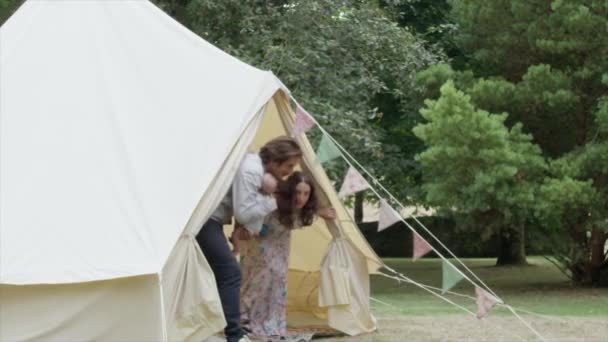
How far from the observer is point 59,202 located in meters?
6.61

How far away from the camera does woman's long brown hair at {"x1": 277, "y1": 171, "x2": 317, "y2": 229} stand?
8.06 meters

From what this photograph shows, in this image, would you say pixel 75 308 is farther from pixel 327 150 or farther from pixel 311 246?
pixel 311 246

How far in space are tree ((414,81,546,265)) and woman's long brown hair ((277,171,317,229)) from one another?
12.3 ft

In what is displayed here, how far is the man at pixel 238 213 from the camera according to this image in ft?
23.3

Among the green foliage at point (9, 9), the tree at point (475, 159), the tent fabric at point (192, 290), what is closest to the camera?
the tent fabric at point (192, 290)

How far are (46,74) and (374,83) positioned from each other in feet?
23.2

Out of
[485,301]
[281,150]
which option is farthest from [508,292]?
[281,150]

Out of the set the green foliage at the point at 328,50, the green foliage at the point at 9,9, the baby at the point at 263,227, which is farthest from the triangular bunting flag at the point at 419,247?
the green foliage at the point at 9,9

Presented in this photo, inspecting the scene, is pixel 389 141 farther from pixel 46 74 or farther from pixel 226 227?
pixel 46 74

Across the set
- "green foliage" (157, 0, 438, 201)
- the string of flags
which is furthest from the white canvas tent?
"green foliage" (157, 0, 438, 201)

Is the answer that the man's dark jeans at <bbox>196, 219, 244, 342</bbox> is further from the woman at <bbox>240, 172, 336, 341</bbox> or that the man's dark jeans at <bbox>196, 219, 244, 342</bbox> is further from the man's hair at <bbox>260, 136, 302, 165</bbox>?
the woman at <bbox>240, 172, 336, 341</bbox>

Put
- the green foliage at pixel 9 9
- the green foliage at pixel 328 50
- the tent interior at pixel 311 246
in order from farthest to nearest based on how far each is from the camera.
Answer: the green foliage at pixel 9 9 → the green foliage at pixel 328 50 → the tent interior at pixel 311 246

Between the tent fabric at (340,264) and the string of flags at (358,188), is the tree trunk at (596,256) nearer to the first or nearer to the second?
the tent fabric at (340,264)

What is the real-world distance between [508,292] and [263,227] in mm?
6329
